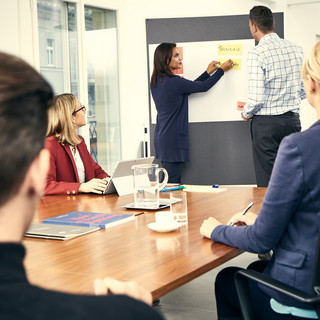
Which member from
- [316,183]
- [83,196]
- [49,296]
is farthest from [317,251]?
[83,196]

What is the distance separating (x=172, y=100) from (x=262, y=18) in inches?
41.5

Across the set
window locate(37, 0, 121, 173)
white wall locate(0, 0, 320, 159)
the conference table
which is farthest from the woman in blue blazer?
the conference table

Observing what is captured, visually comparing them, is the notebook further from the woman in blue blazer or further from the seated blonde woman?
the woman in blue blazer

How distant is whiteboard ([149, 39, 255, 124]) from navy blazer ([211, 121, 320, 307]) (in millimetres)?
3288

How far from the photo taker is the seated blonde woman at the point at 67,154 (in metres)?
3.05

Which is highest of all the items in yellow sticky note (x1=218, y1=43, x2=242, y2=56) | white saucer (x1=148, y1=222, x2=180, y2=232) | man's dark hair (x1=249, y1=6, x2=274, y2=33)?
man's dark hair (x1=249, y1=6, x2=274, y2=33)

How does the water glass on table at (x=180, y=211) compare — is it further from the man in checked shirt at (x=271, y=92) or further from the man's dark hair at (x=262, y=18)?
the man's dark hair at (x=262, y=18)

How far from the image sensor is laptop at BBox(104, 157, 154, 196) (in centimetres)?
290

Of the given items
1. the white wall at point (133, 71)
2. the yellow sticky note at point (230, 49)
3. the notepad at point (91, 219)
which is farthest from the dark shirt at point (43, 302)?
the white wall at point (133, 71)

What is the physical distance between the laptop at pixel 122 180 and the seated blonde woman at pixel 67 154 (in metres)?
0.07

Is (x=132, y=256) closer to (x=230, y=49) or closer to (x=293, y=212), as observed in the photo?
(x=293, y=212)

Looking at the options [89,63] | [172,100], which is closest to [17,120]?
[172,100]

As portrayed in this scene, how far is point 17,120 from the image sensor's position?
64cm

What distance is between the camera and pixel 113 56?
609 cm
